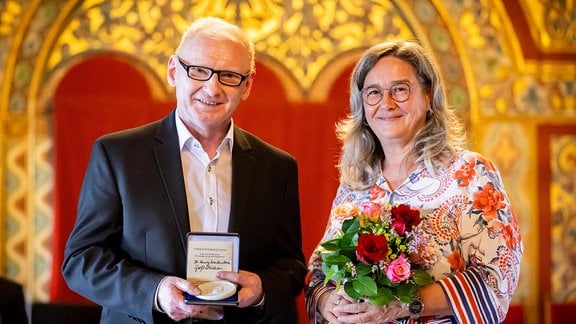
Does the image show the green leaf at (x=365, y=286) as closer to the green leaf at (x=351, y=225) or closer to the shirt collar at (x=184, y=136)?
the green leaf at (x=351, y=225)

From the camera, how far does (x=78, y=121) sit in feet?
14.4

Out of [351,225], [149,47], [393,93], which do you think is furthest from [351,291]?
[149,47]

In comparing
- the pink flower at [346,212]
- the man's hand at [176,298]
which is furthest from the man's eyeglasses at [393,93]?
the man's hand at [176,298]

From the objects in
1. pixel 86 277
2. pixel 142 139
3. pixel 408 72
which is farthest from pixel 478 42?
pixel 86 277

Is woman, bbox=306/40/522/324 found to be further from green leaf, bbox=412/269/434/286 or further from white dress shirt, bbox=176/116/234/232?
white dress shirt, bbox=176/116/234/232

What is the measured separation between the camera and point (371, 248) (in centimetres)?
199

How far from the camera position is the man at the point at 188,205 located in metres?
2.23

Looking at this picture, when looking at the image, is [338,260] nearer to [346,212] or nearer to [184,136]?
[346,212]

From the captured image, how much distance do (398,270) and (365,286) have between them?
3.5 inches

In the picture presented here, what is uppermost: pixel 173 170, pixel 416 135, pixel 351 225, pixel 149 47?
pixel 149 47

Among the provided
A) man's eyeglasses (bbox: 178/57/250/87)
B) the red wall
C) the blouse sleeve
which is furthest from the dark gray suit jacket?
the red wall

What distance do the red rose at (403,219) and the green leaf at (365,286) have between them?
0.14 metres

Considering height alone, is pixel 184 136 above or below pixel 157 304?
above

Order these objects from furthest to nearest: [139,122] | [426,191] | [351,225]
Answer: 1. [139,122]
2. [426,191]
3. [351,225]
